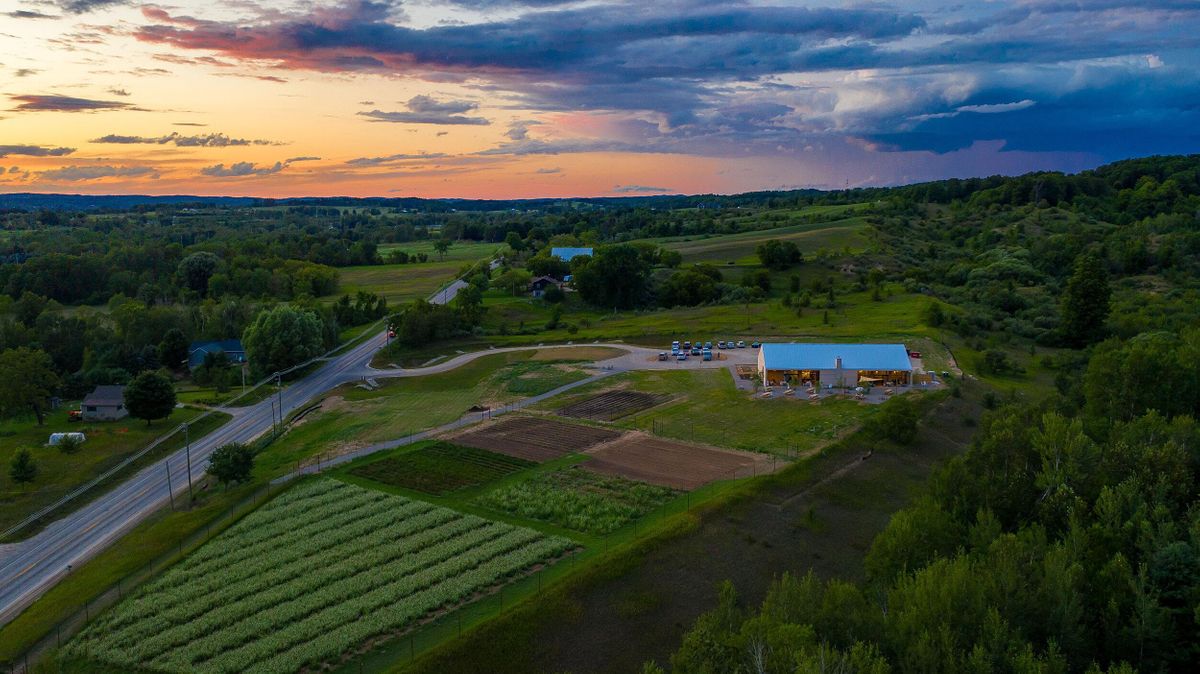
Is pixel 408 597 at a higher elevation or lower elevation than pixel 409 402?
higher

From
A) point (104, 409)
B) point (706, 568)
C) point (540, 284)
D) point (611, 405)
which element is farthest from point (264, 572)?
point (540, 284)

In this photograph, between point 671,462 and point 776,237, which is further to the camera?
point 776,237

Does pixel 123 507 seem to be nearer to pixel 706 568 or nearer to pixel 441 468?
pixel 441 468

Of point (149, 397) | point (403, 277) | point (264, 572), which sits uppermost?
point (403, 277)

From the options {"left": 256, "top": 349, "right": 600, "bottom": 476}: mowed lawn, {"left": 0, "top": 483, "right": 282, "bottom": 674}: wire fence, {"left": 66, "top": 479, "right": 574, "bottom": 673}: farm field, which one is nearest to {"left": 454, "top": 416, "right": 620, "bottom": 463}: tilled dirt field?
{"left": 256, "top": 349, "right": 600, "bottom": 476}: mowed lawn

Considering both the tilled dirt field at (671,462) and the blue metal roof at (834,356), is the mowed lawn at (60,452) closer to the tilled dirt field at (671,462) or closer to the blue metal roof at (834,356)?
the tilled dirt field at (671,462)

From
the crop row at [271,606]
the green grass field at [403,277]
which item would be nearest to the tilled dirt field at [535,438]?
the crop row at [271,606]

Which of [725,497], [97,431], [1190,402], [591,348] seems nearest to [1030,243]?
[591,348]
